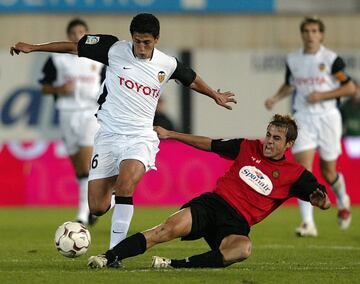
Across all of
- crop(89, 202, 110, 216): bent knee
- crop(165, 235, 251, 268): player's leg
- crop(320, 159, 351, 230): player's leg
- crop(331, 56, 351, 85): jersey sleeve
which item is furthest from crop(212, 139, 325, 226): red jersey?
crop(320, 159, 351, 230): player's leg

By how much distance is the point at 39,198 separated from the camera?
778 inches

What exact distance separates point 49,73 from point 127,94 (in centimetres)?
461

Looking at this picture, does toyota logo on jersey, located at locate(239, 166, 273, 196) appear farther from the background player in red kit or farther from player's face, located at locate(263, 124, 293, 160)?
player's face, located at locate(263, 124, 293, 160)

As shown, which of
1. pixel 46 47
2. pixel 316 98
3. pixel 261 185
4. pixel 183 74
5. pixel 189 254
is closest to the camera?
pixel 261 185

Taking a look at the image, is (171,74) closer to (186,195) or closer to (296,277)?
(296,277)

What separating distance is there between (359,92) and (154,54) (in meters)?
13.7

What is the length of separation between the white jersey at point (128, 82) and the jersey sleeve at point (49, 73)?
14.2 feet

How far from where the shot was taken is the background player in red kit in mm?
9805

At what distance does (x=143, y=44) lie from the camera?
10.5 meters

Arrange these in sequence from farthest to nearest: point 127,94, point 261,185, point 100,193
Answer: point 100,193, point 127,94, point 261,185

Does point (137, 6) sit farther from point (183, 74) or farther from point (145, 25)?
point (145, 25)

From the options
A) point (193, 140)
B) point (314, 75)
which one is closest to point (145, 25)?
point (193, 140)

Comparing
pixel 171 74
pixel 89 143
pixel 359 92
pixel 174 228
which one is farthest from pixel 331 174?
pixel 359 92

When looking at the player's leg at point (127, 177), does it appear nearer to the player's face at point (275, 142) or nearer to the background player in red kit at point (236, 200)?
the background player in red kit at point (236, 200)
